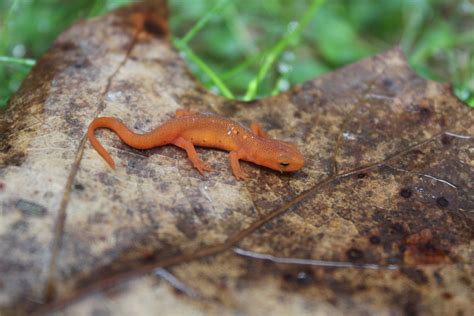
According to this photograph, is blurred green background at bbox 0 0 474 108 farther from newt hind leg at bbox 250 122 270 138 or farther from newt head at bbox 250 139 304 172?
newt head at bbox 250 139 304 172

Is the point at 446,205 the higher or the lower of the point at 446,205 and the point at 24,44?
the lower

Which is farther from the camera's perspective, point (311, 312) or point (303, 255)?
point (303, 255)

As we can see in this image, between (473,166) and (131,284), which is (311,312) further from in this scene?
(473,166)

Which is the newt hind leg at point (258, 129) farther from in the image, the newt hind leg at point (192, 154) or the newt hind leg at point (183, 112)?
the newt hind leg at point (192, 154)

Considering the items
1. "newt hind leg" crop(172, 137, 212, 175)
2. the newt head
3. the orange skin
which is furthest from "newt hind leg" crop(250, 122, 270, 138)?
"newt hind leg" crop(172, 137, 212, 175)

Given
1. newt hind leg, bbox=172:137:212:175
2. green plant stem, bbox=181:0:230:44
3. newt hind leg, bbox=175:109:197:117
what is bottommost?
newt hind leg, bbox=172:137:212:175

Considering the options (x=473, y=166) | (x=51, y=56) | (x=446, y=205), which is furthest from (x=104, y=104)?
(x=473, y=166)

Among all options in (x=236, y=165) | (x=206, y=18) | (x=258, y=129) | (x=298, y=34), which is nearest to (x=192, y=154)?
(x=236, y=165)
